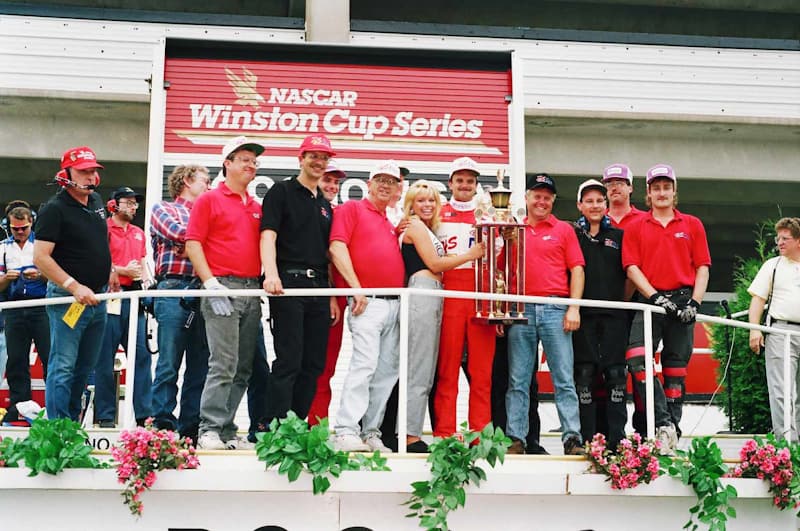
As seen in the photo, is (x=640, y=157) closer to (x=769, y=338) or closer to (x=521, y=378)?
(x=769, y=338)

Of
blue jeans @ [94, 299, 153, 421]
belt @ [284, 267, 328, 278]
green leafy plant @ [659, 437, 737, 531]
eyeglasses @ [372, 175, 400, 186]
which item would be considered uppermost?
eyeglasses @ [372, 175, 400, 186]

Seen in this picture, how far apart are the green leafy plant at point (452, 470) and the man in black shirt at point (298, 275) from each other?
3.26 feet

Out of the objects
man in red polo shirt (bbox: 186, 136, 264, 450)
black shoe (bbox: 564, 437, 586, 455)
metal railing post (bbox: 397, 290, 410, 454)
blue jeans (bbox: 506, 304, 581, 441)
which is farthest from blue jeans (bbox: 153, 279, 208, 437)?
black shoe (bbox: 564, 437, 586, 455)

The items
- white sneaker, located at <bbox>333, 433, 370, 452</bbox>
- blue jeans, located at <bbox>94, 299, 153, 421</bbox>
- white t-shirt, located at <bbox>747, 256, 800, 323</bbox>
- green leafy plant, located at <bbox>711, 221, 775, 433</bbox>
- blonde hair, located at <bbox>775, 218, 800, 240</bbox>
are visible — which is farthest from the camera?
green leafy plant, located at <bbox>711, 221, 775, 433</bbox>

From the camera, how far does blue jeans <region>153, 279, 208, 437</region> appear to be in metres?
6.56

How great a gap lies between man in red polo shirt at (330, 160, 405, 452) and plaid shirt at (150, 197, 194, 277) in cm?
123

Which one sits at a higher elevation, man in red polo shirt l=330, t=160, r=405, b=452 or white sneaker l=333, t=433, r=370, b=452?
man in red polo shirt l=330, t=160, r=405, b=452

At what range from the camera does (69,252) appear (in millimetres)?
6355

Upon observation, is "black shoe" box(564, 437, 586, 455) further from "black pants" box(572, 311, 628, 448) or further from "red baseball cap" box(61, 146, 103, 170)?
"red baseball cap" box(61, 146, 103, 170)

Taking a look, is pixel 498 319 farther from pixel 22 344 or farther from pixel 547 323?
pixel 22 344

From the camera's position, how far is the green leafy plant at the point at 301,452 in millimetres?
5309

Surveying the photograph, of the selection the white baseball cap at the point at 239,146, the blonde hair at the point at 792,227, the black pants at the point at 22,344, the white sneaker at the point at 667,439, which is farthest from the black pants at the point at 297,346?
the blonde hair at the point at 792,227

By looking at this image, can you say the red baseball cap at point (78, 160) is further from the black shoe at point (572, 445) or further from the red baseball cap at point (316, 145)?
the black shoe at point (572, 445)

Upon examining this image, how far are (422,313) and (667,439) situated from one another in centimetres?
170
